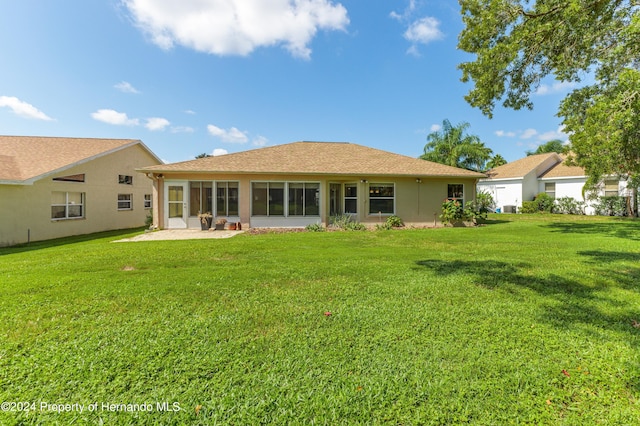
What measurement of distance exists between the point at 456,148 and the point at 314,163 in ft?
64.4

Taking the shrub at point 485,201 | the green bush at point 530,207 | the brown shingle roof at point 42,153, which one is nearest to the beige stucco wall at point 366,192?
the brown shingle roof at point 42,153

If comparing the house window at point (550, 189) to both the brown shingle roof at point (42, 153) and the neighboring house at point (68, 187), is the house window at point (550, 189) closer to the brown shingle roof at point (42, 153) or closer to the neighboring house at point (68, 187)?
the neighboring house at point (68, 187)

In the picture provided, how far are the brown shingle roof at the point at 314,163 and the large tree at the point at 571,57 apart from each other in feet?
15.2

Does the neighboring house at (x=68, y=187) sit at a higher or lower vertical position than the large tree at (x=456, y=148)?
lower

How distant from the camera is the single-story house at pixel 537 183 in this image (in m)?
20.8

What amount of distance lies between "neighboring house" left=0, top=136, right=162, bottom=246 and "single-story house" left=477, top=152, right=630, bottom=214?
24529mm

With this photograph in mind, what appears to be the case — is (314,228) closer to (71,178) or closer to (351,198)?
(351,198)

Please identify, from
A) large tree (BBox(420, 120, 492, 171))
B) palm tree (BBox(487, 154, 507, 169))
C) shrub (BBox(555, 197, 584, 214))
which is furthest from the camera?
palm tree (BBox(487, 154, 507, 169))

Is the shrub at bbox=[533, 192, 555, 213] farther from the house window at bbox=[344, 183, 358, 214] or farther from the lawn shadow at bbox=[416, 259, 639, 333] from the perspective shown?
the lawn shadow at bbox=[416, 259, 639, 333]

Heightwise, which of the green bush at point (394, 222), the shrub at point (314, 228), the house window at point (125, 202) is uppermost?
the house window at point (125, 202)

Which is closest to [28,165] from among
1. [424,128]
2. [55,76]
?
[55,76]

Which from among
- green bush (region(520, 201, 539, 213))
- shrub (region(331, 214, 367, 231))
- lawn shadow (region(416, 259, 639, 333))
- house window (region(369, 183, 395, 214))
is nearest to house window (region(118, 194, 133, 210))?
shrub (region(331, 214, 367, 231))

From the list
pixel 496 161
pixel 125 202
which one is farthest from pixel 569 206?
pixel 125 202

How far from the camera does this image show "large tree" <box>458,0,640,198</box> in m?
6.99
